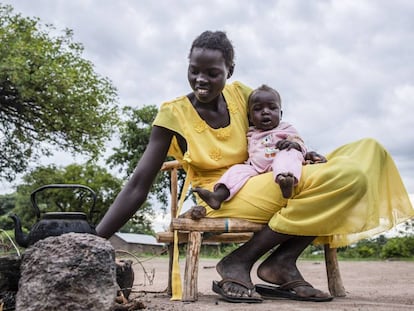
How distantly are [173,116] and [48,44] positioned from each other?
1272cm

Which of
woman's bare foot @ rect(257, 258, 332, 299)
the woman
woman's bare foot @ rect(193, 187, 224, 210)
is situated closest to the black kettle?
the woman

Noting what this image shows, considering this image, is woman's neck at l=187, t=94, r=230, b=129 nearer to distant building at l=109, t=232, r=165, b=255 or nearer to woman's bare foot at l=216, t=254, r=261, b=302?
woman's bare foot at l=216, t=254, r=261, b=302

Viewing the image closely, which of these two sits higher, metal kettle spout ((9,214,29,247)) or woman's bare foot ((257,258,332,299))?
metal kettle spout ((9,214,29,247))

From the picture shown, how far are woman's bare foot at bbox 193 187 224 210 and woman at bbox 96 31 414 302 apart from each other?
0.07 meters

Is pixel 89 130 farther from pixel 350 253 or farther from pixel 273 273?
pixel 273 273

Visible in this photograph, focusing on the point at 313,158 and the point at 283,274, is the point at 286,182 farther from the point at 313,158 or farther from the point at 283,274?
the point at 283,274

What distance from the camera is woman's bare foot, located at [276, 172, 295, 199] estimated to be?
2.97 meters

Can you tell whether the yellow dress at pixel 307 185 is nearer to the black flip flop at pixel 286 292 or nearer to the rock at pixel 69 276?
the black flip flop at pixel 286 292

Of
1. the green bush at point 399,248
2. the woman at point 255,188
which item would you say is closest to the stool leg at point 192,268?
the woman at point 255,188

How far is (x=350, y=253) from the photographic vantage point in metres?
10.8

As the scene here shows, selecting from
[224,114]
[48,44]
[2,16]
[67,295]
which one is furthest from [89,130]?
[67,295]

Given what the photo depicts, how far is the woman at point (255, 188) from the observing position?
3.02m

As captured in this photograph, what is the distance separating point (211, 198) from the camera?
10.5 feet

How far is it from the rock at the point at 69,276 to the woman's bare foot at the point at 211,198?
918 mm
